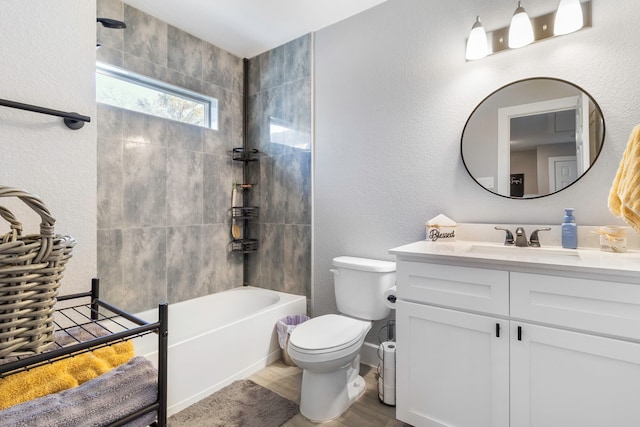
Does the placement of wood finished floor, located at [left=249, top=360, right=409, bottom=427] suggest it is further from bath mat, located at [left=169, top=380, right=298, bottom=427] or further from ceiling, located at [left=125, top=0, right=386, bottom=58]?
ceiling, located at [left=125, top=0, right=386, bottom=58]

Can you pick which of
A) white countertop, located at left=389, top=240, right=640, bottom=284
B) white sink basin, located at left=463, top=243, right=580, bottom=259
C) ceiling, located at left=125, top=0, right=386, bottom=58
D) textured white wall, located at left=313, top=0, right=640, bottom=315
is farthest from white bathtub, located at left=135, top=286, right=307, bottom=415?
ceiling, located at left=125, top=0, right=386, bottom=58

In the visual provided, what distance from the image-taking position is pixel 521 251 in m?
1.53

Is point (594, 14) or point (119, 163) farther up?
point (594, 14)

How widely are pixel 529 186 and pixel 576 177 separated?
0.66ft

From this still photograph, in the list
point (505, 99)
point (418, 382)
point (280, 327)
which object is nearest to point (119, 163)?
point (280, 327)

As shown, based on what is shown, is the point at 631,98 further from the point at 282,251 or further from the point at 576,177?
the point at 282,251

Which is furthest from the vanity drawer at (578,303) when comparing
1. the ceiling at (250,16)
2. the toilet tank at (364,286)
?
the ceiling at (250,16)

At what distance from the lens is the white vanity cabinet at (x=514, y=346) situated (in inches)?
43.8

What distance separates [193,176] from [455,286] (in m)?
2.07

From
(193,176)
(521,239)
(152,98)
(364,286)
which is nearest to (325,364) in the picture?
(364,286)

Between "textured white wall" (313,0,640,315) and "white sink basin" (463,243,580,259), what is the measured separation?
0.20m

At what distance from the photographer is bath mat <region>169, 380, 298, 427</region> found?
5.49 feet

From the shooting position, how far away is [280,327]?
233 cm

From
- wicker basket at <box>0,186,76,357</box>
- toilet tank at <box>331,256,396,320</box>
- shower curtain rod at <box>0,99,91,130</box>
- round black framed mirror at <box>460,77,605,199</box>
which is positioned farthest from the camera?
toilet tank at <box>331,256,396,320</box>
